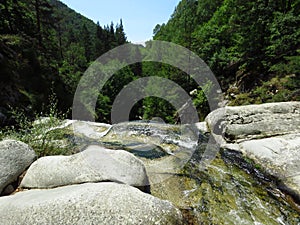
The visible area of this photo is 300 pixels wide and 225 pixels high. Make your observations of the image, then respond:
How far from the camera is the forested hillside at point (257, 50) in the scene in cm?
1159

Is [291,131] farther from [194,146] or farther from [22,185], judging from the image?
[22,185]

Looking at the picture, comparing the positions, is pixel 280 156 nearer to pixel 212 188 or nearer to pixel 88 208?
pixel 212 188

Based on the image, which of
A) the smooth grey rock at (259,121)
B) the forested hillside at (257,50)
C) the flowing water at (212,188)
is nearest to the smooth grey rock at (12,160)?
the flowing water at (212,188)

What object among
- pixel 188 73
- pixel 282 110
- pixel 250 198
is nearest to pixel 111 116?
pixel 188 73

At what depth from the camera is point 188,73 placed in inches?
854

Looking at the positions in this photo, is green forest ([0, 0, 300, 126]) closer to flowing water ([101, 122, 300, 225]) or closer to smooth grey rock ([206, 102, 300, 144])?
smooth grey rock ([206, 102, 300, 144])

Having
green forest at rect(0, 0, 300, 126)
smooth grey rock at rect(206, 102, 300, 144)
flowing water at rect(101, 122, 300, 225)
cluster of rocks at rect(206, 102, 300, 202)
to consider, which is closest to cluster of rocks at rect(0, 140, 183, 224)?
flowing water at rect(101, 122, 300, 225)

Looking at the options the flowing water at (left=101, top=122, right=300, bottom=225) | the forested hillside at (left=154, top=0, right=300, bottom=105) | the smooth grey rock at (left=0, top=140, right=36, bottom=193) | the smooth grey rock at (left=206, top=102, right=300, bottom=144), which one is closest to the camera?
the smooth grey rock at (left=0, top=140, right=36, bottom=193)

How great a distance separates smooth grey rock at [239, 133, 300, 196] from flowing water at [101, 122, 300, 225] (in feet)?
1.24

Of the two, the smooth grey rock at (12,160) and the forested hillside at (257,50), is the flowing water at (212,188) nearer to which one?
the smooth grey rock at (12,160)

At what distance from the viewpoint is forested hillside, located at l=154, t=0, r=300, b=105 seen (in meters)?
11.6

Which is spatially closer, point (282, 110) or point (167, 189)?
point (167, 189)

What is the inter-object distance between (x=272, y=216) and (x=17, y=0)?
2718 centimetres

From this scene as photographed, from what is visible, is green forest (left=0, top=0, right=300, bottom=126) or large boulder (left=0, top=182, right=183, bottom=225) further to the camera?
green forest (left=0, top=0, right=300, bottom=126)
